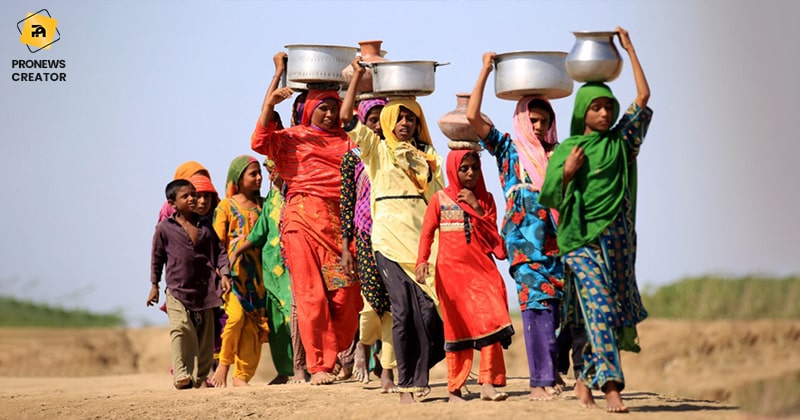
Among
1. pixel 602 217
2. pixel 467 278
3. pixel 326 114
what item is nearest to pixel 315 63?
pixel 326 114

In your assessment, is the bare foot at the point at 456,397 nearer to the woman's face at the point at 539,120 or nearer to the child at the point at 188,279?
the woman's face at the point at 539,120

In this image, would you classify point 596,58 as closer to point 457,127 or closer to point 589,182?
point 589,182

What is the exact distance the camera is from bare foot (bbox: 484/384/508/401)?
10352mm

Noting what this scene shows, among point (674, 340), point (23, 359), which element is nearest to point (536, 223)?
point (674, 340)

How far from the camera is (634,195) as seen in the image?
9570mm

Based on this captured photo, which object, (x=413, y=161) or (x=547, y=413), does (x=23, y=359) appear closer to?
(x=413, y=161)

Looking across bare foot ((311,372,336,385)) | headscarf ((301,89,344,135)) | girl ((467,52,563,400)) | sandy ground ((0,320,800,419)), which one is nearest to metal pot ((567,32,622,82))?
girl ((467,52,563,400))

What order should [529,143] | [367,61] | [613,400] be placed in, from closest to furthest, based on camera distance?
[613,400] → [529,143] → [367,61]

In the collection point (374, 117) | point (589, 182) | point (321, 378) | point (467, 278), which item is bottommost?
point (321, 378)

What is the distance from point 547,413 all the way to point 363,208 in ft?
10.4

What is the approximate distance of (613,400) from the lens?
9.28 metres

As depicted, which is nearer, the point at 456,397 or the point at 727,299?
the point at 456,397

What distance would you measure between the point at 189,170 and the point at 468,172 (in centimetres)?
494

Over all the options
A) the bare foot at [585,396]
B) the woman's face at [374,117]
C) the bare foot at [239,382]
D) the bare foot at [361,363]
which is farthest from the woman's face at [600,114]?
the bare foot at [239,382]
